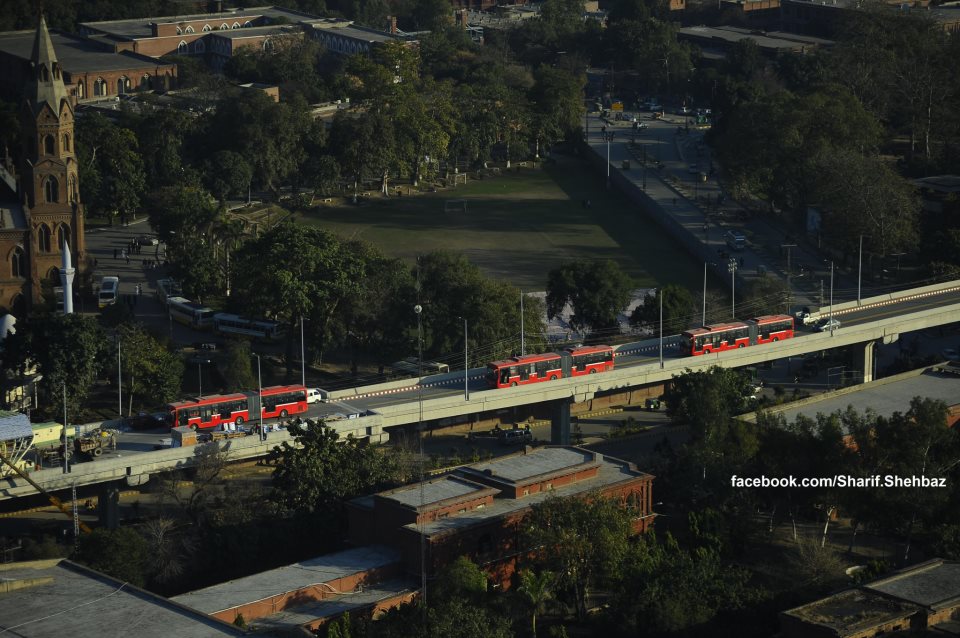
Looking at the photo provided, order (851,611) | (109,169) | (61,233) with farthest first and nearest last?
(109,169)
(61,233)
(851,611)

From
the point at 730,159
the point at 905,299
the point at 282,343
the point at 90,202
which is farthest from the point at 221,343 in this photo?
the point at 730,159

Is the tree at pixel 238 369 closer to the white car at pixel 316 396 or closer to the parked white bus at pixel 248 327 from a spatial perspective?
the white car at pixel 316 396

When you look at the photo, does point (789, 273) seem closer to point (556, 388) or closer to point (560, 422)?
point (560, 422)

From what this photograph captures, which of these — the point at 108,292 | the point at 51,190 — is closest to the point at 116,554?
the point at 108,292

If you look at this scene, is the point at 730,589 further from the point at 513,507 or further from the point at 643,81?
the point at 643,81

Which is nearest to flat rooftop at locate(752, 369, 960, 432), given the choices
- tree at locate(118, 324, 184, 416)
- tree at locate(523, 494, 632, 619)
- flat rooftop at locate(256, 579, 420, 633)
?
tree at locate(523, 494, 632, 619)

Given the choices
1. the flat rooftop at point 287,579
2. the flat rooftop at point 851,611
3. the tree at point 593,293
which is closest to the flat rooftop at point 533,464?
the flat rooftop at point 287,579
